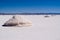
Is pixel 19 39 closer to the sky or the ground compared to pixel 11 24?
closer to the ground

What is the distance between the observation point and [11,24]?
1117cm

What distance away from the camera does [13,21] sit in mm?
11156

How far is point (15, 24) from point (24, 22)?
66cm

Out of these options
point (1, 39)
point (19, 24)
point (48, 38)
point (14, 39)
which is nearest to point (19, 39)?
point (14, 39)

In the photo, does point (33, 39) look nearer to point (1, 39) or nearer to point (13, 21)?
point (1, 39)

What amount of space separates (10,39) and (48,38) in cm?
153

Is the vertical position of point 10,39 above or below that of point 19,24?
below

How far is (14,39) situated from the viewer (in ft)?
20.7

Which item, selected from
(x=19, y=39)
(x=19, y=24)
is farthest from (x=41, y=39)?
(x=19, y=24)

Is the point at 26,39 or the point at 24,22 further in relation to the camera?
the point at 24,22

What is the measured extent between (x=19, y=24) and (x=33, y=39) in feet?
16.3

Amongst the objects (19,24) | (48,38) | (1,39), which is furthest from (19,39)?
(19,24)

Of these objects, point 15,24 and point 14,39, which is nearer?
point 14,39

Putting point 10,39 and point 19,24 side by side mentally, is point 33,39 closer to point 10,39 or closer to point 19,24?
point 10,39
